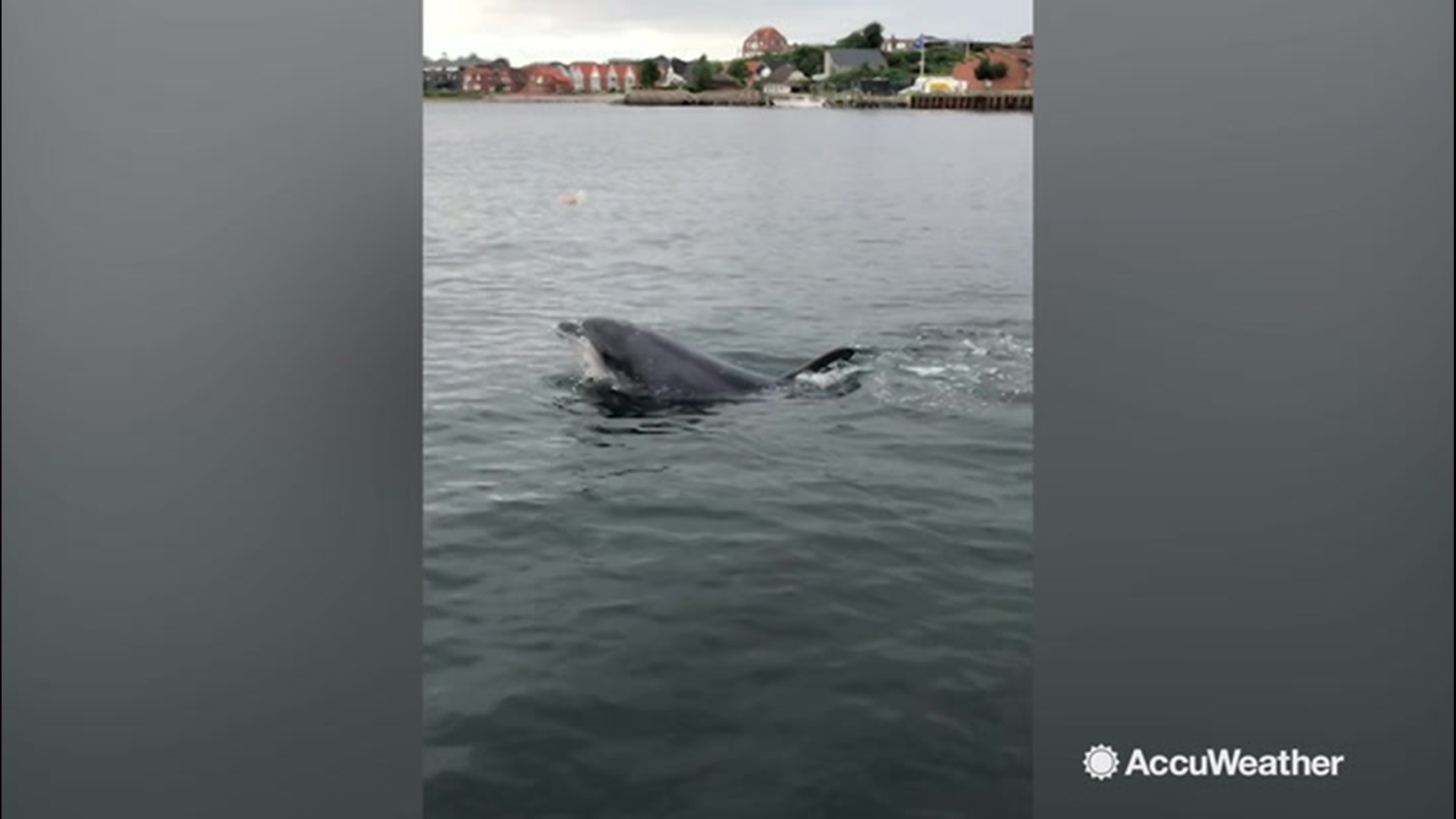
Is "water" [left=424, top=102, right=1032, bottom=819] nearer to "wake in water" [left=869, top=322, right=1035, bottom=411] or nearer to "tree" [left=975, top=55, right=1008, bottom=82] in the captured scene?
"wake in water" [left=869, top=322, right=1035, bottom=411]

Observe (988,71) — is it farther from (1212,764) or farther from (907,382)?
(1212,764)

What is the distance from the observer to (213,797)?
288 centimetres

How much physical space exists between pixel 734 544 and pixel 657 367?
3.59 meters

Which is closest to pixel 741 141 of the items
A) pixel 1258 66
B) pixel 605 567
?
pixel 605 567

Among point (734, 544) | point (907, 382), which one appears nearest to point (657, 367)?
point (907, 382)

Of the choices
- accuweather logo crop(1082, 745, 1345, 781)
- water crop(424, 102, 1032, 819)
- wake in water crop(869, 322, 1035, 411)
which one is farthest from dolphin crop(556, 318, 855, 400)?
accuweather logo crop(1082, 745, 1345, 781)

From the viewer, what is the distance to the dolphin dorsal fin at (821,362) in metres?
10.5

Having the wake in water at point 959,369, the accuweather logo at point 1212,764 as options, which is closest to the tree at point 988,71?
the wake in water at point 959,369

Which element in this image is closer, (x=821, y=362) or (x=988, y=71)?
(x=821, y=362)

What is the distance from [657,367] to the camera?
10180 millimetres

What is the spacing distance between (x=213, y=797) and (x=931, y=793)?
1933mm

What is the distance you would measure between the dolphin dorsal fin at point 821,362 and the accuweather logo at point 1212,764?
297 inches

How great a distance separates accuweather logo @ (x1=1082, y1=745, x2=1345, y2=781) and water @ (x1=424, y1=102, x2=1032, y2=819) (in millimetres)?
962

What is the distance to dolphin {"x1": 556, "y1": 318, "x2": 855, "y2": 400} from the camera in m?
9.99
